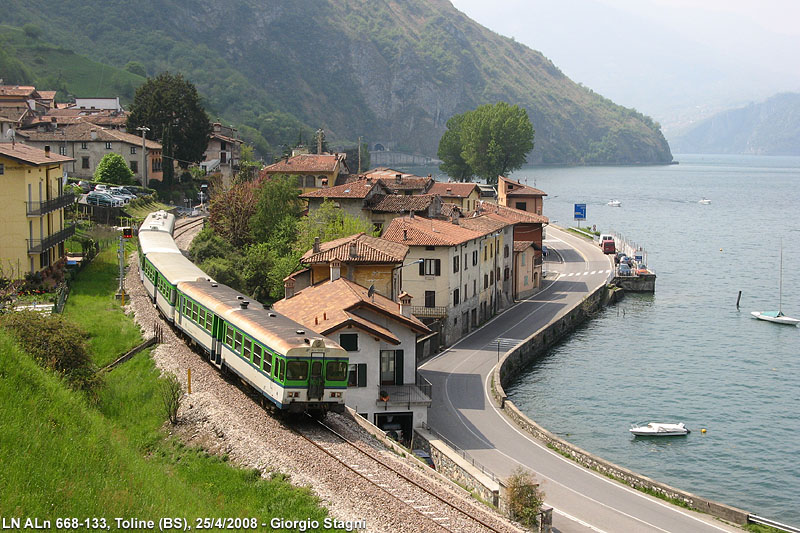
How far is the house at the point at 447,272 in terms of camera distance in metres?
52.8

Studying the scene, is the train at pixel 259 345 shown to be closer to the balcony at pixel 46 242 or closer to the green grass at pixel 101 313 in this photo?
the green grass at pixel 101 313

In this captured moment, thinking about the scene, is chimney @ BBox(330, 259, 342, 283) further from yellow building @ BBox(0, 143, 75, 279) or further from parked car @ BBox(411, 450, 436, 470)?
yellow building @ BBox(0, 143, 75, 279)

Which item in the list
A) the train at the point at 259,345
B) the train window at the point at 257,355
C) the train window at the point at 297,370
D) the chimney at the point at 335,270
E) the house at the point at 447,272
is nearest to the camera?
the train window at the point at 297,370

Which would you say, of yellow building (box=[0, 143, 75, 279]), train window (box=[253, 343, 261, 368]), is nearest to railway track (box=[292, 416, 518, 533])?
train window (box=[253, 343, 261, 368])

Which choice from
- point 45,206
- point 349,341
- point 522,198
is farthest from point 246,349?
point 522,198

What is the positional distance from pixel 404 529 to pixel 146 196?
2501 inches

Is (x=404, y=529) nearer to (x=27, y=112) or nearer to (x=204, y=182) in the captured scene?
(x=204, y=182)

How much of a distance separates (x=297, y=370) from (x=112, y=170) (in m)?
59.5

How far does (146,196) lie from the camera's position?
78.3 metres

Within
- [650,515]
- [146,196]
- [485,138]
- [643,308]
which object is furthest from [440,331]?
[485,138]

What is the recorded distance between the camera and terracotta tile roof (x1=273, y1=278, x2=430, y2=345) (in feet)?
115

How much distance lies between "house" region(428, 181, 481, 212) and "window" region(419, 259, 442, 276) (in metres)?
32.1

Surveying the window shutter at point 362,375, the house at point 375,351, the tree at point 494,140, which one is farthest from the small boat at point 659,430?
the tree at point 494,140

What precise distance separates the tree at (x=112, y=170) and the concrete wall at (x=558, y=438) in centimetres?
3971
